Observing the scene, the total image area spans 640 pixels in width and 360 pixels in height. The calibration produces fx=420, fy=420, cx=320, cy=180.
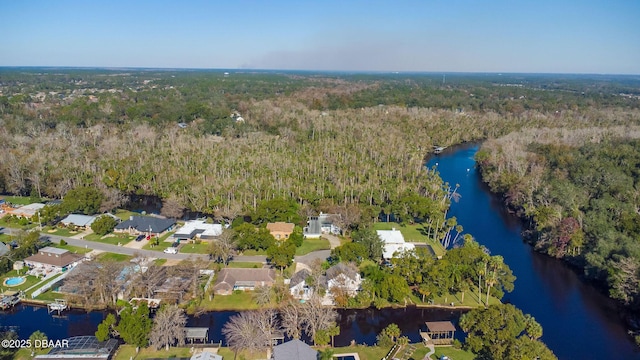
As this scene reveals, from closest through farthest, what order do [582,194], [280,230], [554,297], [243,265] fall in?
[554,297], [243,265], [280,230], [582,194]

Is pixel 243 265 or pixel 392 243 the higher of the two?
pixel 392 243

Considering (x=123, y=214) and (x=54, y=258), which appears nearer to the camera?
(x=54, y=258)

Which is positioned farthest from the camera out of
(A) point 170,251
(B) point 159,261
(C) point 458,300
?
(A) point 170,251

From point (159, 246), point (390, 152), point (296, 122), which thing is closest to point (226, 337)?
point (159, 246)

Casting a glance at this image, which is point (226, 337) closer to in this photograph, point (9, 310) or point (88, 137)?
point (9, 310)

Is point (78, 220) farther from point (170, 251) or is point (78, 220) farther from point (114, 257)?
point (170, 251)

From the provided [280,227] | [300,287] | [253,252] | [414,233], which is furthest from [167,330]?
[414,233]

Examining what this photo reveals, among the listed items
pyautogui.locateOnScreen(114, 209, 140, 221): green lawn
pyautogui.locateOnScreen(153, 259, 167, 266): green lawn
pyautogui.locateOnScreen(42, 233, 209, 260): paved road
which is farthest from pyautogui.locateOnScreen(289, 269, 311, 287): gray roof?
pyautogui.locateOnScreen(114, 209, 140, 221): green lawn

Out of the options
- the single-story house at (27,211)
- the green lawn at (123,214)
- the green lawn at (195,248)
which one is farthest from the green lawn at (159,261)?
the single-story house at (27,211)
